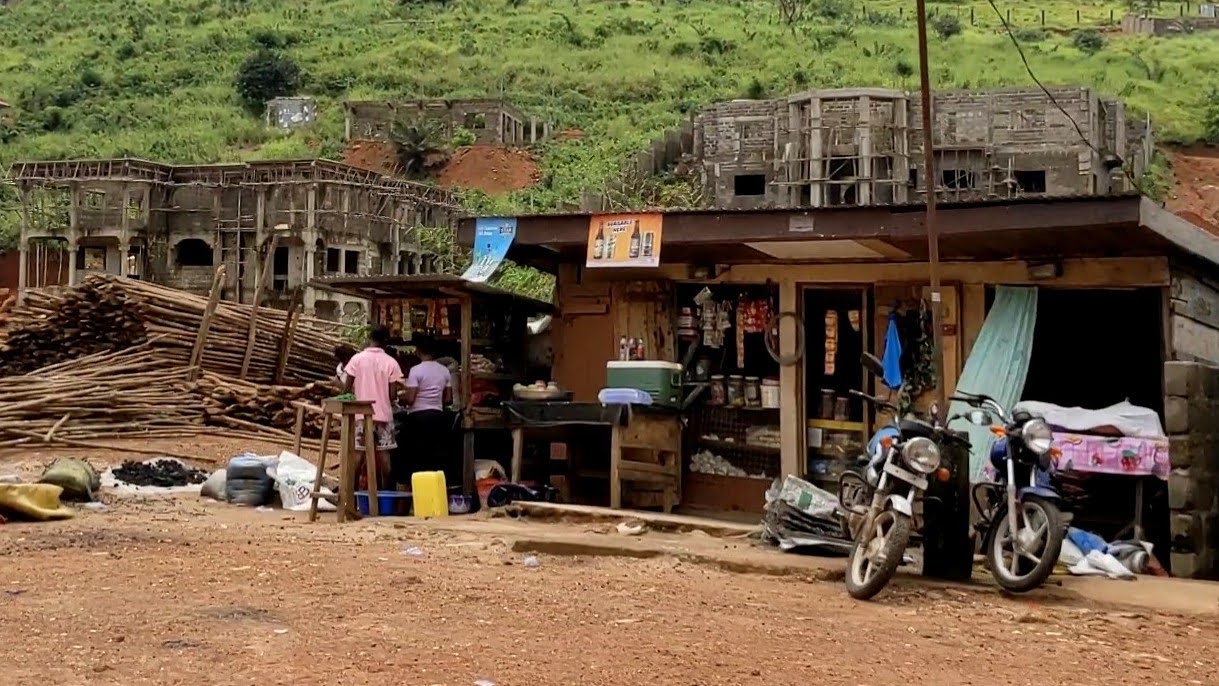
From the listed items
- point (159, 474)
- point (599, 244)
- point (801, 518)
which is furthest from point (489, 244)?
point (159, 474)

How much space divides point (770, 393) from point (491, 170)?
4389 cm

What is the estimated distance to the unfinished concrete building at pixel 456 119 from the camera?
5544 centimetres

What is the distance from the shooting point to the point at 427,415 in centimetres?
1089

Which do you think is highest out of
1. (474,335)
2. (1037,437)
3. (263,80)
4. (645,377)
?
(263,80)

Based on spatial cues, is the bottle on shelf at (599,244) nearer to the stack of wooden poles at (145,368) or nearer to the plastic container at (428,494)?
the plastic container at (428,494)

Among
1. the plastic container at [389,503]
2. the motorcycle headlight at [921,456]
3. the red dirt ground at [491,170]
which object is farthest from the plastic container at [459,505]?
the red dirt ground at [491,170]

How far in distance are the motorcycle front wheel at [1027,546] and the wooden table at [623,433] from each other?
12.7 feet

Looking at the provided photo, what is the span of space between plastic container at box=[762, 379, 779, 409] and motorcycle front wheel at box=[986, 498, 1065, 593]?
12.6 feet

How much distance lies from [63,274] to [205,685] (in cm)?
4399

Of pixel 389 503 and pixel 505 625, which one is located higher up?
pixel 389 503

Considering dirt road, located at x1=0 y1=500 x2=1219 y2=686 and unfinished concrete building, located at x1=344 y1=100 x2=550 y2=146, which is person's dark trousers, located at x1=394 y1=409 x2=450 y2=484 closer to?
dirt road, located at x1=0 y1=500 x2=1219 y2=686

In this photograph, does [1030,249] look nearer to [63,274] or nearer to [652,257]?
[652,257]

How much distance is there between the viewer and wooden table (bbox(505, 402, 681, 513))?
1050 centimetres

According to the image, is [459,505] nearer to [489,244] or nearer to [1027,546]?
[489,244]
